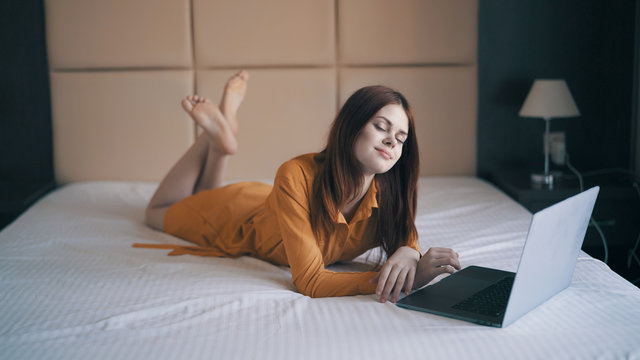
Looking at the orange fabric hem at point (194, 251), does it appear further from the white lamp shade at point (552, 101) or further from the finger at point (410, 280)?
the white lamp shade at point (552, 101)

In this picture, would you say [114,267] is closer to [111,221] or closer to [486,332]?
[111,221]

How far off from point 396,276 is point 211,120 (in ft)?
3.30

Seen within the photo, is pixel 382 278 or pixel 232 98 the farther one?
pixel 232 98

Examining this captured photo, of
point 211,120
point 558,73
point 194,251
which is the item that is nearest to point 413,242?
point 194,251

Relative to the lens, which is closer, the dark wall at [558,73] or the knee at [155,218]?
the knee at [155,218]

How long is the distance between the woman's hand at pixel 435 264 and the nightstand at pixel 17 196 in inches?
72.2

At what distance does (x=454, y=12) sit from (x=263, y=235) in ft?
5.44

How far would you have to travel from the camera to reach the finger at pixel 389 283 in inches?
53.4

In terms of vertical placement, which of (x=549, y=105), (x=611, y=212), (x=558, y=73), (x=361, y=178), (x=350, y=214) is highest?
(x=558, y=73)

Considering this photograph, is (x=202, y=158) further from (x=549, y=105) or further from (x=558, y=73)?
(x=558, y=73)

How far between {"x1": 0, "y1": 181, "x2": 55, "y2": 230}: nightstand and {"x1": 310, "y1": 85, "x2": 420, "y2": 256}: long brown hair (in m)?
1.58

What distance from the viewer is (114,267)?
1682 millimetres

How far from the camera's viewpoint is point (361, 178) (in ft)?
4.95

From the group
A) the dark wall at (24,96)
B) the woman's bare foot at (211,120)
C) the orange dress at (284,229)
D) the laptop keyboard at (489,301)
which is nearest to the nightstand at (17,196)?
the dark wall at (24,96)
